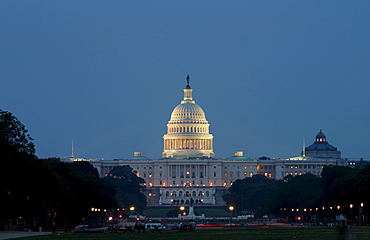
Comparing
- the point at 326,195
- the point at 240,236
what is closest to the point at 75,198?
the point at 326,195

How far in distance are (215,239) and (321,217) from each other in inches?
3322

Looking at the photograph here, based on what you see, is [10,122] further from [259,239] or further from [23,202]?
[259,239]

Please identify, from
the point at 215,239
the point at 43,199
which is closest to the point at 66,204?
the point at 43,199

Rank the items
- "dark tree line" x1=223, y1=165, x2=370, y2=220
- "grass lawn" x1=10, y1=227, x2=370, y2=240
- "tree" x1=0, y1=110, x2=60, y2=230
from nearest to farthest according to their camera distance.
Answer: "grass lawn" x1=10, y1=227, x2=370, y2=240 → "tree" x1=0, y1=110, x2=60, y2=230 → "dark tree line" x1=223, y1=165, x2=370, y2=220

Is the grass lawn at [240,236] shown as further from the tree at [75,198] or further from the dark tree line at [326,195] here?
the dark tree line at [326,195]

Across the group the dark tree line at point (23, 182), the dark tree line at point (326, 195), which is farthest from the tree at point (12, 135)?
the dark tree line at point (326, 195)

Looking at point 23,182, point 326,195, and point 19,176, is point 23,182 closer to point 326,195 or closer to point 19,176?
point 19,176

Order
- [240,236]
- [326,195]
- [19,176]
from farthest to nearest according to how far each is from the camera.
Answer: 1. [326,195]
2. [19,176]
3. [240,236]

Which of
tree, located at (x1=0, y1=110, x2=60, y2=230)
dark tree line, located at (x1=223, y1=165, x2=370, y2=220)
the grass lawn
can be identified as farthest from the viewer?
dark tree line, located at (x1=223, y1=165, x2=370, y2=220)

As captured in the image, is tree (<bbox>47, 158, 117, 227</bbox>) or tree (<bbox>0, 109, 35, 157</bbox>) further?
tree (<bbox>47, 158, 117, 227</bbox>)

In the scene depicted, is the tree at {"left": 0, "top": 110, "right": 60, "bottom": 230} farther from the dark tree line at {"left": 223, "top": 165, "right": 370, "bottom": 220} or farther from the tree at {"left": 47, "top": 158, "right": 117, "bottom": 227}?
the dark tree line at {"left": 223, "top": 165, "right": 370, "bottom": 220}

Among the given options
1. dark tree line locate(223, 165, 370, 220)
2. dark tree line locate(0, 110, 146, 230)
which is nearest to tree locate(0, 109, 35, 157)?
dark tree line locate(0, 110, 146, 230)

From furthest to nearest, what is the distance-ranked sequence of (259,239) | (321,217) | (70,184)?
(321,217), (70,184), (259,239)

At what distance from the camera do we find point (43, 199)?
3903 inches
